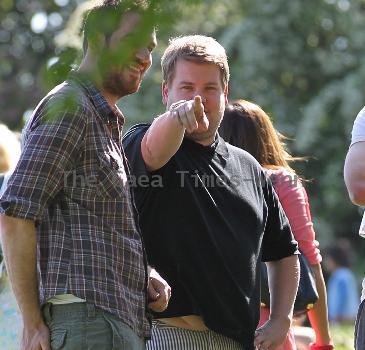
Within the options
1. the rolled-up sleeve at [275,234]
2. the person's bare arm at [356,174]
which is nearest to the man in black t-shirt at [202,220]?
the rolled-up sleeve at [275,234]

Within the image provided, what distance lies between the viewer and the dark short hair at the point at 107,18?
2.10m

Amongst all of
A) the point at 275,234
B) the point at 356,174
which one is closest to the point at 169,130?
the point at 356,174

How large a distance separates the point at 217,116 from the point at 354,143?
53cm

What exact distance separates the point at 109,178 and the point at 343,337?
7.58 metres

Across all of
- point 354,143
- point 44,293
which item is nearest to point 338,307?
point 354,143

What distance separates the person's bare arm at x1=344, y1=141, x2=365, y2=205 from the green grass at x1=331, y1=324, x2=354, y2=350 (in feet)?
18.3

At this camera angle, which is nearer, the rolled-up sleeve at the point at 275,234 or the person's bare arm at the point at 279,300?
the person's bare arm at the point at 279,300

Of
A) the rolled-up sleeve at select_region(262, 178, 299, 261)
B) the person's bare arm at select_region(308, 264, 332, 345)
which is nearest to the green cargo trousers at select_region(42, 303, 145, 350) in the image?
the rolled-up sleeve at select_region(262, 178, 299, 261)

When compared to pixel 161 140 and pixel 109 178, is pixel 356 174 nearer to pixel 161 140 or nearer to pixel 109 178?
pixel 161 140

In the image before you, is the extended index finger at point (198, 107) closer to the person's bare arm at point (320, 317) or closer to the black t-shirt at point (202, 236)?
the black t-shirt at point (202, 236)

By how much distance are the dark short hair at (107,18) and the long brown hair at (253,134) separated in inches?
91.3

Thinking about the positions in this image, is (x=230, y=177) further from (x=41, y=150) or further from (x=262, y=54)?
(x=262, y=54)

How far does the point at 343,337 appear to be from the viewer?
10.3m

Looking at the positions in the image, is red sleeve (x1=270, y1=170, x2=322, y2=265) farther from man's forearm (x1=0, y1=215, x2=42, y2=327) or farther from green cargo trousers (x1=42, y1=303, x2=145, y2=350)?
man's forearm (x1=0, y1=215, x2=42, y2=327)
